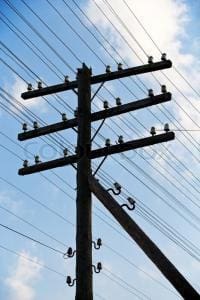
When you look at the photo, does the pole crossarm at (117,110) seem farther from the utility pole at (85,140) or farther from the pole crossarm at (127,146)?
the pole crossarm at (127,146)

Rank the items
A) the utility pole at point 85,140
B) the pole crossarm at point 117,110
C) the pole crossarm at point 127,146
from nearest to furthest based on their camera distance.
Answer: the utility pole at point 85,140, the pole crossarm at point 127,146, the pole crossarm at point 117,110

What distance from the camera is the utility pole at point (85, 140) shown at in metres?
10.2

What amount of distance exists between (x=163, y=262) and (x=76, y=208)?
213cm

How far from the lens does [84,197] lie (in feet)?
35.5

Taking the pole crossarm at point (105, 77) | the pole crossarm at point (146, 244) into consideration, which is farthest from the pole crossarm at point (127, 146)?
the pole crossarm at point (105, 77)

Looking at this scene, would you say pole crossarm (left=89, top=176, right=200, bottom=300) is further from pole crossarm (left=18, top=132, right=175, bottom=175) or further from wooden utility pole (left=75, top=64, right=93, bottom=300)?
pole crossarm (left=18, top=132, right=175, bottom=175)

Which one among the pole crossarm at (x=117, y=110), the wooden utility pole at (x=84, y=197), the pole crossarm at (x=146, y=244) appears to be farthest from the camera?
the pole crossarm at (x=117, y=110)

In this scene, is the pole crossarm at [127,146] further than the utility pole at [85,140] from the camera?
Yes

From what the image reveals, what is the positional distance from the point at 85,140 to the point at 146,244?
281cm

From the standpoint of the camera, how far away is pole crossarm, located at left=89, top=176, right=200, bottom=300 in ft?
30.4

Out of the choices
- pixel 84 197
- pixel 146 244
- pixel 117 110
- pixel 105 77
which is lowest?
pixel 146 244

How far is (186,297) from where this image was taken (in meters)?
9.18

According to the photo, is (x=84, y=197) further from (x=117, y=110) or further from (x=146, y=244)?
(x=117, y=110)

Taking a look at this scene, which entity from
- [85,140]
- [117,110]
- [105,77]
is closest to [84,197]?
[85,140]
